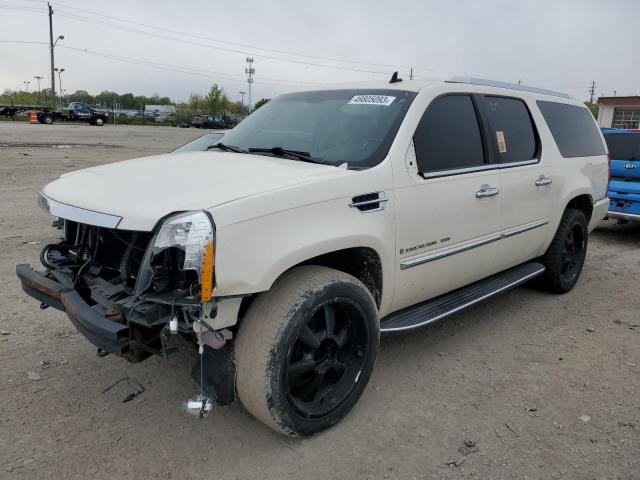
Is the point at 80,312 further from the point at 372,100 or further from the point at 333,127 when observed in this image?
the point at 372,100

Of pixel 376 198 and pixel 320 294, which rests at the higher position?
pixel 376 198

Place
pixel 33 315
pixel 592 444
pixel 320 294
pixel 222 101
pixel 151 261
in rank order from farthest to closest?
1. pixel 222 101
2. pixel 33 315
3. pixel 592 444
4. pixel 320 294
5. pixel 151 261

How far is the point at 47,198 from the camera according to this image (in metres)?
2.96

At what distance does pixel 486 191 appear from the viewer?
3768 millimetres

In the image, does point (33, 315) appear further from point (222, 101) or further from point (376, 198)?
point (222, 101)

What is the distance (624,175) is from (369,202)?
22.3ft

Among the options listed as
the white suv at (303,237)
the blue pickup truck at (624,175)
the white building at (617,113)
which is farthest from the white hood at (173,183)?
the white building at (617,113)

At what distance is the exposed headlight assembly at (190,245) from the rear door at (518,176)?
251cm

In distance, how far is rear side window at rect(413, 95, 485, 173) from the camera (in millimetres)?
3396

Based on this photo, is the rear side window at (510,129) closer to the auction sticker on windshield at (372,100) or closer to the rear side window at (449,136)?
the rear side window at (449,136)

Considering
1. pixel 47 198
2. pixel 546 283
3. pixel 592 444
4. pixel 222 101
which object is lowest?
pixel 592 444

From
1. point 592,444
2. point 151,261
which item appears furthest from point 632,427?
point 151,261

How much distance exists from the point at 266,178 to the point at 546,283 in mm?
Result: 3536

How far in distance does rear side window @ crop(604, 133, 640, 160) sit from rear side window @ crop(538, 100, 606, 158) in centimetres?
328
